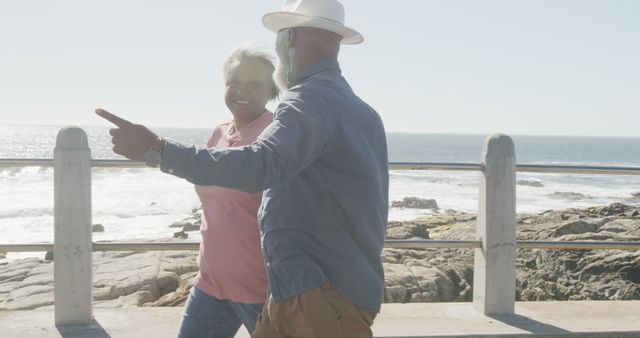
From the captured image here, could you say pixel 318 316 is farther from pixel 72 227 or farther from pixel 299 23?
pixel 72 227

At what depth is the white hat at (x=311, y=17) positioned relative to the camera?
2338 mm

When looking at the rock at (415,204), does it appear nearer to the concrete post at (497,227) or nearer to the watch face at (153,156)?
the concrete post at (497,227)

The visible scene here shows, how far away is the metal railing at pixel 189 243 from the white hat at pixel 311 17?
208 centimetres

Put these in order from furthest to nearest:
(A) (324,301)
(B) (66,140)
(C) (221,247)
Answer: (B) (66,140) < (C) (221,247) < (A) (324,301)

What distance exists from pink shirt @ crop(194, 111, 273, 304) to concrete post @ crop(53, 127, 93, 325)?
1.68 m

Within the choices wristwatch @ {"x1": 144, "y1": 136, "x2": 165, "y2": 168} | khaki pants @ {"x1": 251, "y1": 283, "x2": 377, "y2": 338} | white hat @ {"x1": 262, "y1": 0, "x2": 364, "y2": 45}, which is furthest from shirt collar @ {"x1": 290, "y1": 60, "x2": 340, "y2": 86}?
khaki pants @ {"x1": 251, "y1": 283, "x2": 377, "y2": 338}

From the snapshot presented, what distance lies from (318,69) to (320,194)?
365 millimetres

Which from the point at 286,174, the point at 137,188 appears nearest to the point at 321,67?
the point at 286,174

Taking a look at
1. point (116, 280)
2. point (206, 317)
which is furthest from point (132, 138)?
point (116, 280)

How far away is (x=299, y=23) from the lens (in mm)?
2346

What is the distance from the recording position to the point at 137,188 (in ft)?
140

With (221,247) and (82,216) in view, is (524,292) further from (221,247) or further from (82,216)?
(221,247)

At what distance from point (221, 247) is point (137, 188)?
40857 millimetres

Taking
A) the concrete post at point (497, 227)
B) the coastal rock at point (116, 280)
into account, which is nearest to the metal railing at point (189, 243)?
the concrete post at point (497, 227)
